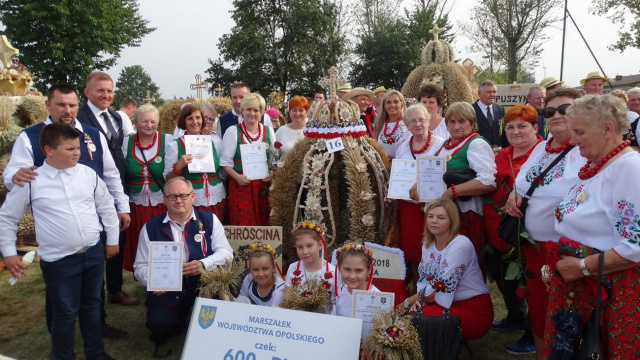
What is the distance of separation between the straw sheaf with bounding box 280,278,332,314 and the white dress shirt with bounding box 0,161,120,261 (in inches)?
60.8

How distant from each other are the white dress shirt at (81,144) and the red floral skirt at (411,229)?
2496 millimetres

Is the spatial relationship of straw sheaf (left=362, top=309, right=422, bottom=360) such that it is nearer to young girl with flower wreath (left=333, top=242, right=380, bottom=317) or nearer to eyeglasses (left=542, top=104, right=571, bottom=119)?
young girl with flower wreath (left=333, top=242, right=380, bottom=317)

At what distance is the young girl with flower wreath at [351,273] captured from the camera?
3227 mm

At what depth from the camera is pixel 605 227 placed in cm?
219

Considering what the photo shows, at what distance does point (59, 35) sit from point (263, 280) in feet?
84.8

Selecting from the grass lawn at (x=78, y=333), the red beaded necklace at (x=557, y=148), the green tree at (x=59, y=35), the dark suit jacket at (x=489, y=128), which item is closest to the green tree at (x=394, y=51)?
the green tree at (x=59, y=35)

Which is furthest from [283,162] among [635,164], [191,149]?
[635,164]

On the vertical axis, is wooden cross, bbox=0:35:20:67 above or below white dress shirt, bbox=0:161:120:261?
above

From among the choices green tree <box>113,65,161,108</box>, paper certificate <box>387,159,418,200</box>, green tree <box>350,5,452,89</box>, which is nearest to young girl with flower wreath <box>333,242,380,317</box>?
paper certificate <box>387,159,418,200</box>

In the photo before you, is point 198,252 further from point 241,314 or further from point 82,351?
point 82,351

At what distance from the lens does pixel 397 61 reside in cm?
2623

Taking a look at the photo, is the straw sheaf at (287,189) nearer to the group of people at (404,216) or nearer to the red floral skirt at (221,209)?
the group of people at (404,216)

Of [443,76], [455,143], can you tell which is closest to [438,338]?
[455,143]

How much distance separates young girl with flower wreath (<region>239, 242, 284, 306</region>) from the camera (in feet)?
11.7
